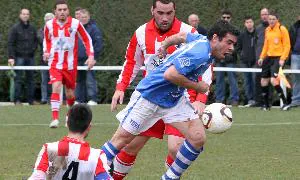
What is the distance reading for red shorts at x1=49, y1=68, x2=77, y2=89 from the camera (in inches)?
637

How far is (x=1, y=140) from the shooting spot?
554 inches

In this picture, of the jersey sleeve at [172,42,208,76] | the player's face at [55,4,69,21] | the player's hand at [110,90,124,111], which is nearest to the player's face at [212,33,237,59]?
the jersey sleeve at [172,42,208,76]

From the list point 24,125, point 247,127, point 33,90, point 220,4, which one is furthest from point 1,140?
point 220,4

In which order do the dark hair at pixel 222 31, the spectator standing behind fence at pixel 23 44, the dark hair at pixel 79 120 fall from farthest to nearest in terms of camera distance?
the spectator standing behind fence at pixel 23 44 < the dark hair at pixel 222 31 < the dark hair at pixel 79 120

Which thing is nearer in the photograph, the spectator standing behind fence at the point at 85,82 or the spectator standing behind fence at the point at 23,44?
the spectator standing behind fence at the point at 23,44

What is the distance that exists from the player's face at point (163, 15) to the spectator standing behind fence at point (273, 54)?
411 inches

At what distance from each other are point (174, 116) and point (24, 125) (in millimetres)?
7728

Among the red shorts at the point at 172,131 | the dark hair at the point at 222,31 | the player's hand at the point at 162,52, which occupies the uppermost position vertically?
the dark hair at the point at 222,31

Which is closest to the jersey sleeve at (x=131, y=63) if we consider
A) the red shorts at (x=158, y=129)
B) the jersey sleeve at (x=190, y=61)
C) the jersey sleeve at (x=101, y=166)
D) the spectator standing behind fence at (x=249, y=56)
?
the red shorts at (x=158, y=129)

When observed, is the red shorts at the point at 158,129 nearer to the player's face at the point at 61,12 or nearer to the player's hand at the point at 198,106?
the player's hand at the point at 198,106

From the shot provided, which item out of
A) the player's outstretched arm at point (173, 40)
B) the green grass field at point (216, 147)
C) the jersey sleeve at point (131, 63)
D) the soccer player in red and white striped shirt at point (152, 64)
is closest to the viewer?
the player's outstretched arm at point (173, 40)

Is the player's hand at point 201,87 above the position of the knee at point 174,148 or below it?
above

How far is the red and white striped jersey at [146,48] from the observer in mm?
9883

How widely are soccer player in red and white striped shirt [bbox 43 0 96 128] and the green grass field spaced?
0.60 metres
